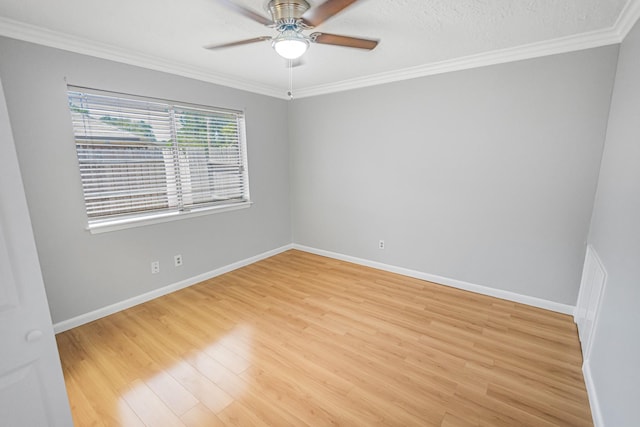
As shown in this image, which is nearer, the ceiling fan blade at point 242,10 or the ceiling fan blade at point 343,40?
the ceiling fan blade at point 242,10

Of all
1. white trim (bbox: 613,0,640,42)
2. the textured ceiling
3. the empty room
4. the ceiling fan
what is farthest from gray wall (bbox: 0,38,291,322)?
white trim (bbox: 613,0,640,42)

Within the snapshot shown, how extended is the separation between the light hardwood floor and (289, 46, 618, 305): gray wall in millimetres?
525

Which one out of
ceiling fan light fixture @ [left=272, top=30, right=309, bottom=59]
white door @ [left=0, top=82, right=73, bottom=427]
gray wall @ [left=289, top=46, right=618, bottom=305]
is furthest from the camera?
gray wall @ [left=289, top=46, right=618, bottom=305]

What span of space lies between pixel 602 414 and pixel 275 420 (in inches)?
68.6

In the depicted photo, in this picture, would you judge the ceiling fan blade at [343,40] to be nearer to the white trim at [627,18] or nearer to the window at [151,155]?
the white trim at [627,18]

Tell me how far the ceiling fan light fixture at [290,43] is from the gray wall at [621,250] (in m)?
1.98

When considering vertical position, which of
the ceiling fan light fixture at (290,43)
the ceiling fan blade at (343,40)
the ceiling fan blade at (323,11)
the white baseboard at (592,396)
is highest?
the ceiling fan blade at (323,11)

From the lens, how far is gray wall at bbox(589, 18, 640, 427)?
1.26m

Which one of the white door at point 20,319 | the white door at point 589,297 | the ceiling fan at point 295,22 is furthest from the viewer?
the white door at point 589,297

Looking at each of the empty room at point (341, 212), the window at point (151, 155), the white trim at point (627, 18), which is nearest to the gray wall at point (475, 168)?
the empty room at point (341, 212)

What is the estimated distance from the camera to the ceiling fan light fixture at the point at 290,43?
173 centimetres

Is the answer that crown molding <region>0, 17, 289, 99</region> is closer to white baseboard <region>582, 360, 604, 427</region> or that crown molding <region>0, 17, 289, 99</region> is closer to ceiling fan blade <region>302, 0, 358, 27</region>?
ceiling fan blade <region>302, 0, 358, 27</region>

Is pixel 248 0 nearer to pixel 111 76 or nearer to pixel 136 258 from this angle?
pixel 111 76

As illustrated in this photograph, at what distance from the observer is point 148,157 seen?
2.82 meters
